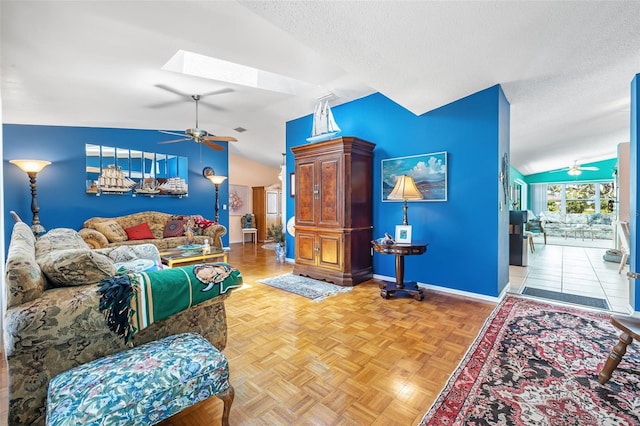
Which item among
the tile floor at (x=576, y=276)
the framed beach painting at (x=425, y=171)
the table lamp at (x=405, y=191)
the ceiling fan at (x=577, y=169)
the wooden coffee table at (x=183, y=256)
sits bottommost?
the tile floor at (x=576, y=276)

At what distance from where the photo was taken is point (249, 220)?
8.40 metres

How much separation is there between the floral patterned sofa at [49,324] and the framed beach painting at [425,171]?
326 cm

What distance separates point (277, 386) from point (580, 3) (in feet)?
10.5

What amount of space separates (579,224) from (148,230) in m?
12.2

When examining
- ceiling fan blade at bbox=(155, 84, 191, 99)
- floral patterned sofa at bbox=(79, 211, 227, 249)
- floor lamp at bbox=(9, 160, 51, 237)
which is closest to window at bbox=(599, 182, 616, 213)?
floral patterned sofa at bbox=(79, 211, 227, 249)

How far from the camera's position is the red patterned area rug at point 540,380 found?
147 centimetres

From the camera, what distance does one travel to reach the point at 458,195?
3477 millimetres

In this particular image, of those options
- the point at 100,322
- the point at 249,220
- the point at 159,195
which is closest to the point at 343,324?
the point at 100,322

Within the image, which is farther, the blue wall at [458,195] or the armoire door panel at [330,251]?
the armoire door panel at [330,251]

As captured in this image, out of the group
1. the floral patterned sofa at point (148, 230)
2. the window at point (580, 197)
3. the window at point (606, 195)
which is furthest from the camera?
the window at point (580, 197)

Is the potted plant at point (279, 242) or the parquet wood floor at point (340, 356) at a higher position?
the potted plant at point (279, 242)

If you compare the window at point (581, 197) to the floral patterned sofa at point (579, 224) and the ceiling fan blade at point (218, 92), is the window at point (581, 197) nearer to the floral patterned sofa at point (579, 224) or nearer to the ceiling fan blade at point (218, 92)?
the floral patterned sofa at point (579, 224)

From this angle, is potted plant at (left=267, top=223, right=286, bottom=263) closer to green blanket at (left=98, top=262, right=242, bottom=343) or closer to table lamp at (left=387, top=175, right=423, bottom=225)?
table lamp at (left=387, top=175, right=423, bottom=225)

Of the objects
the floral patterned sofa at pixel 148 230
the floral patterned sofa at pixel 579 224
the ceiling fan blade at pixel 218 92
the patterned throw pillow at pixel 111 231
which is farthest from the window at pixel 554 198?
the patterned throw pillow at pixel 111 231
